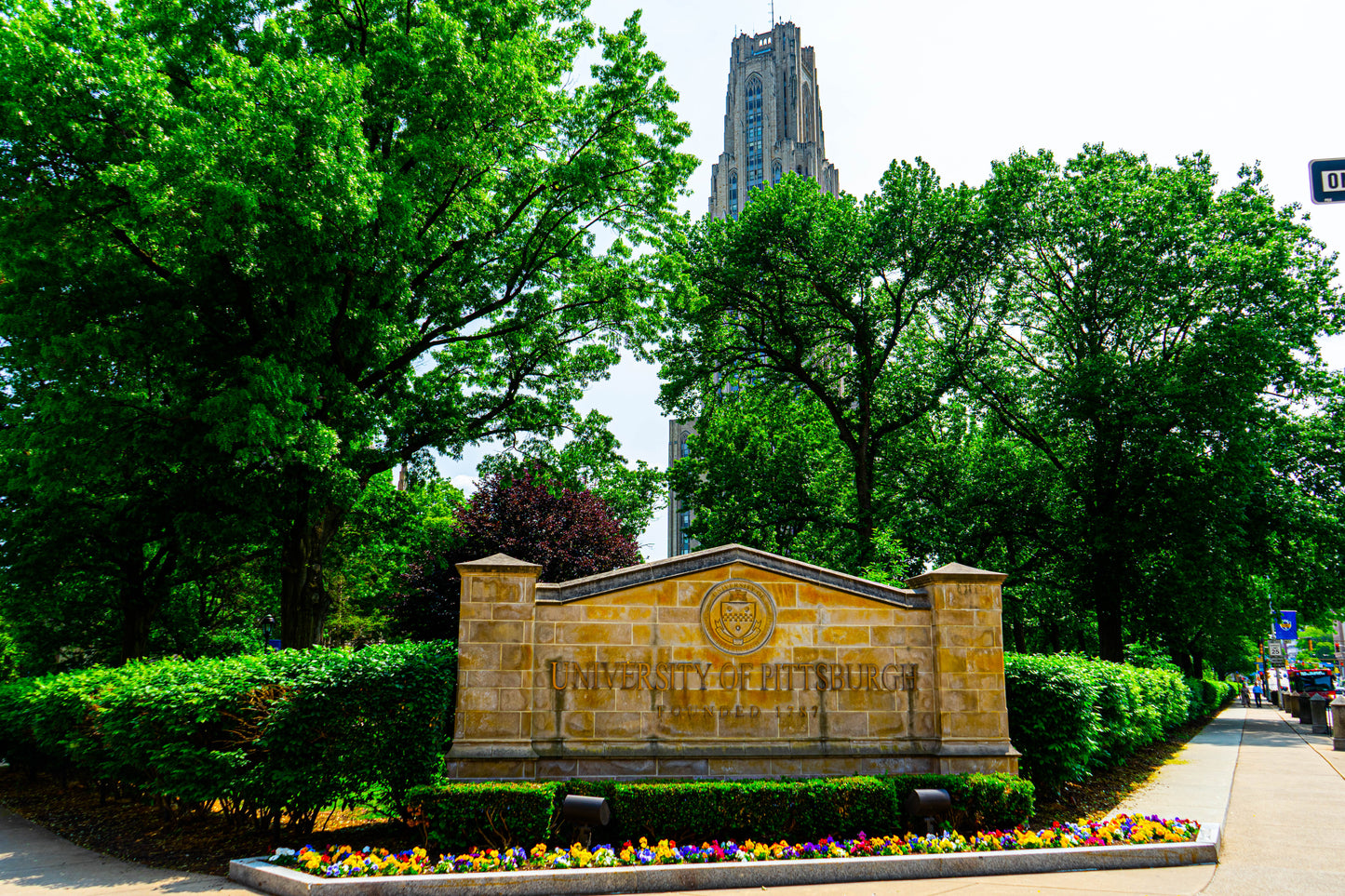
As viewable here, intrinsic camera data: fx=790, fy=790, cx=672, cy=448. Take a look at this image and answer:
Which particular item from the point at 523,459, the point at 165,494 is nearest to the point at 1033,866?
the point at 523,459

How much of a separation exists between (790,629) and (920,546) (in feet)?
48.5

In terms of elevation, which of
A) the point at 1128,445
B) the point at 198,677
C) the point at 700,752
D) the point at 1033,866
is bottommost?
the point at 1033,866

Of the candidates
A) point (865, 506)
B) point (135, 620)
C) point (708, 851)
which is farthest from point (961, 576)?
point (135, 620)

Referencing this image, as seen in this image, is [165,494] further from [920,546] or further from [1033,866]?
[920,546]

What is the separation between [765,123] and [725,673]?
333ft

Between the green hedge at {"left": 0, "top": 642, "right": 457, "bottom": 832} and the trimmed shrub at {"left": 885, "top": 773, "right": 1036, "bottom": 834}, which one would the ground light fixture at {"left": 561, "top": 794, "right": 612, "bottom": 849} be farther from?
the trimmed shrub at {"left": 885, "top": 773, "right": 1036, "bottom": 834}

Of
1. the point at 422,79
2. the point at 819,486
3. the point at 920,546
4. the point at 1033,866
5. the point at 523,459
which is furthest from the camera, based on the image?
A: the point at 819,486

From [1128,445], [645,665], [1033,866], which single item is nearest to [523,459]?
[645,665]

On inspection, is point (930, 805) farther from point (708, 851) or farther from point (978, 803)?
point (708, 851)

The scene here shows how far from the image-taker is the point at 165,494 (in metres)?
15.0

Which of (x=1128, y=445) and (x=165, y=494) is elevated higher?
(x=1128, y=445)

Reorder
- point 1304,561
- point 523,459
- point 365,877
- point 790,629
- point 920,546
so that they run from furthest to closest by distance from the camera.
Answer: point 920,546
point 1304,561
point 523,459
point 790,629
point 365,877

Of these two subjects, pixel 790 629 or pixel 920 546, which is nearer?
pixel 790 629

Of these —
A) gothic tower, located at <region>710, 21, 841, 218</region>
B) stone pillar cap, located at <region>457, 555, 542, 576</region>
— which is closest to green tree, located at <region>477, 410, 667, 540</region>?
stone pillar cap, located at <region>457, 555, 542, 576</region>
